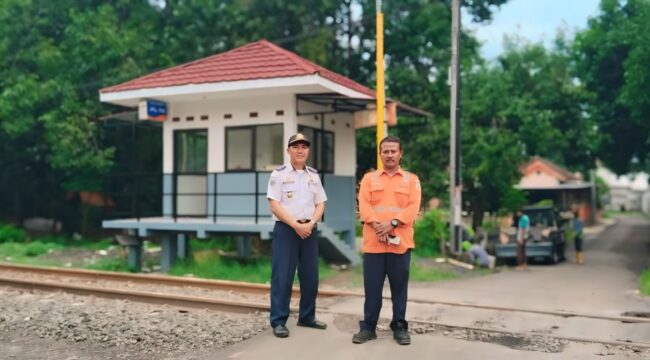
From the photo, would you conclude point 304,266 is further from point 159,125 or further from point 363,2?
point 363,2

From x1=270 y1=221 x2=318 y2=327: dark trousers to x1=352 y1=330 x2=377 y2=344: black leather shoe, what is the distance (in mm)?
719

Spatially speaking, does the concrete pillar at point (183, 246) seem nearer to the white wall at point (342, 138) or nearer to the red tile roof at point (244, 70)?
the red tile roof at point (244, 70)

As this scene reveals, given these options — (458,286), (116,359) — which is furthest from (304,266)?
(458,286)

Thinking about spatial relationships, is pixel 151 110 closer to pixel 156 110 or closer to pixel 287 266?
pixel 156 110

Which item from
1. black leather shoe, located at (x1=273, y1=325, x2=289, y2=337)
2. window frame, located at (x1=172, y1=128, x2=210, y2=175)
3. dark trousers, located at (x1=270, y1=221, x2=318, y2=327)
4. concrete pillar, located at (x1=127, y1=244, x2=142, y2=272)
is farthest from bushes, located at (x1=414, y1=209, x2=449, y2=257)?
black leather shoe, located at (x1=273, y1=325, x2=289, y2=337)

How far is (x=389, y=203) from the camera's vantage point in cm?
591

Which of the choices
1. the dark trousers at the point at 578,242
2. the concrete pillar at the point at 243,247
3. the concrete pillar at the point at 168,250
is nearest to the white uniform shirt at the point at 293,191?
the concrete pillar at the point at 168,250

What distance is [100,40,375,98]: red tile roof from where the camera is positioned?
13.3 m

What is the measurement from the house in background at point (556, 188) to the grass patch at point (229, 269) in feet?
96.8

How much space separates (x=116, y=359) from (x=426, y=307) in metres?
4.62

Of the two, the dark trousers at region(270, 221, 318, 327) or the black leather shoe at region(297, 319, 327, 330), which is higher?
the dark trousers at region(270, 221, 318, 327)

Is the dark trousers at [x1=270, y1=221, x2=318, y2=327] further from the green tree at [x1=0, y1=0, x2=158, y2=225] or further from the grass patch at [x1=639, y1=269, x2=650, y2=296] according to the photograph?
the green tree at [x1=0, y1=0, x2=158, y2=225]

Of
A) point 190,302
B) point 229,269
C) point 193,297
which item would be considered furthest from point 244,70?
point 190,302

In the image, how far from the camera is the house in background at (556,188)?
134ft
